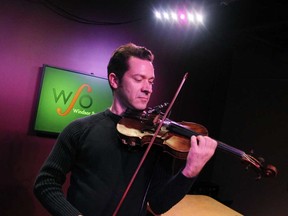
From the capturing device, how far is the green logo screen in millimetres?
2734

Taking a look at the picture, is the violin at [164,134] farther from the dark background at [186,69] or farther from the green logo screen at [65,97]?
the dark background at [186,69]

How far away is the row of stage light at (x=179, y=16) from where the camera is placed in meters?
3.11

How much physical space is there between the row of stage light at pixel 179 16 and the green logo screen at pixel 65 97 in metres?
0.99

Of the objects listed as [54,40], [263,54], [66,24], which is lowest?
[54,40]

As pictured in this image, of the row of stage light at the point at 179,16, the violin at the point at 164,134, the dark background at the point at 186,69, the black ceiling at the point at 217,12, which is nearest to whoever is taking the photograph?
the violin at the point at 164,134

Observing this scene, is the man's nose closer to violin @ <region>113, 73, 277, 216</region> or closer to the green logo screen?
violin @ <region>113, 73, 277, 216</region>

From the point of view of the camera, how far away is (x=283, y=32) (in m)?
3.41

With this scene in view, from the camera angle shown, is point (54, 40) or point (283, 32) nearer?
point (54, 40)

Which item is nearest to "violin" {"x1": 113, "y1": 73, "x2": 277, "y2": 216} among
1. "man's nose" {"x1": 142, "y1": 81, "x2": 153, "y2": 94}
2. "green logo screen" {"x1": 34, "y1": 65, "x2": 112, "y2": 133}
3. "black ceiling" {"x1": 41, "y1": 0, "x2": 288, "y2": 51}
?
"man's nose" {"x1": 142, "y1": 81, "x2": 153, "y2": 94}

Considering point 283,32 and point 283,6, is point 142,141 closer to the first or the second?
point 283,6

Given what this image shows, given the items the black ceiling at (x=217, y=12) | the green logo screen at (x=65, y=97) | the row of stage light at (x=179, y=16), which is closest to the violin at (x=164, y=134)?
the green logo screen at (x=65, y=97)

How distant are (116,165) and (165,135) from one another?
1.13ft

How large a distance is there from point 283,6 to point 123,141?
2.31 metres

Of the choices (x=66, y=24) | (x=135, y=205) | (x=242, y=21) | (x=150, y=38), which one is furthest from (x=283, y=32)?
(x=135, y=205)
